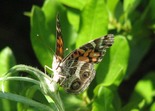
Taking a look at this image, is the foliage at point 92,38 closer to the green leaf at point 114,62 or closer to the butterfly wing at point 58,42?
the green leaf at point 114,62

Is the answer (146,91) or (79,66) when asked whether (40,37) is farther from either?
(146,91)

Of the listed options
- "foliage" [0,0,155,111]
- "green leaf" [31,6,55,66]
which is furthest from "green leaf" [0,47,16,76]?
"green leaf" [31,6,55,66]

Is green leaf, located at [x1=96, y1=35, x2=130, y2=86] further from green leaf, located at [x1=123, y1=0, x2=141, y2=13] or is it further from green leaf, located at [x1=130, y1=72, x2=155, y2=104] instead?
green leaf, located at [x1=130, y1=72, x2=155, y2=104]

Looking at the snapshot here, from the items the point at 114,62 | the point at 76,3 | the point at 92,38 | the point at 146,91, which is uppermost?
the point at 76,3

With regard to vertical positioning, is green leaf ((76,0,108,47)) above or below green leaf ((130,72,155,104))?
above

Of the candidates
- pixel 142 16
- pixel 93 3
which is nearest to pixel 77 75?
pixel 93 3

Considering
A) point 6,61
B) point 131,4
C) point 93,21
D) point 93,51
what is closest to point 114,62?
point 93,51

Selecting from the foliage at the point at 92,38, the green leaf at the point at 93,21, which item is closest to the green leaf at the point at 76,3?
the foliage at the point at 92,38
